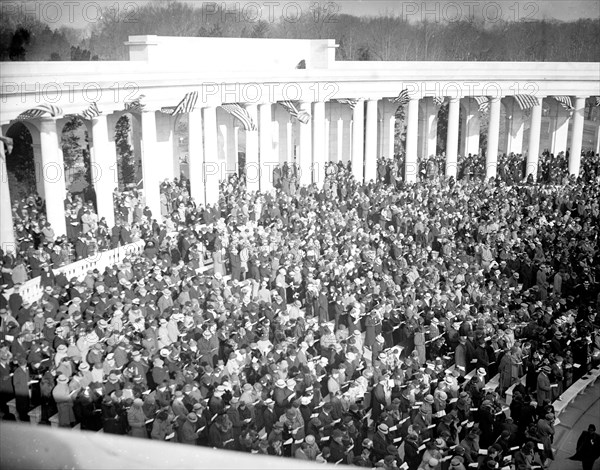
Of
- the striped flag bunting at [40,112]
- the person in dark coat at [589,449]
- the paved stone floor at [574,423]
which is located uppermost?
the striped flag bunting at [40,112]

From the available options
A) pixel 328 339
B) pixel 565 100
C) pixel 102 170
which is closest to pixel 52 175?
pixel 102 170

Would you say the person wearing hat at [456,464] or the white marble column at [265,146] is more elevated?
the white marble column at [265,146]

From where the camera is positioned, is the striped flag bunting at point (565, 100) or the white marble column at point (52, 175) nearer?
the white marble column at point (52, 175)

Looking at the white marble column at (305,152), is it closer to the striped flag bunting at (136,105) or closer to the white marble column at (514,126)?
the striped flag bunting at (136,105)

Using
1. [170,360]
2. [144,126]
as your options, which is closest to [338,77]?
[144,126]

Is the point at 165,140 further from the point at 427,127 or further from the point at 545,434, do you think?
the point at 545,434

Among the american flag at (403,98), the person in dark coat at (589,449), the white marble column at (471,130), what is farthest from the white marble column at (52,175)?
the white marble column at (471,130)
